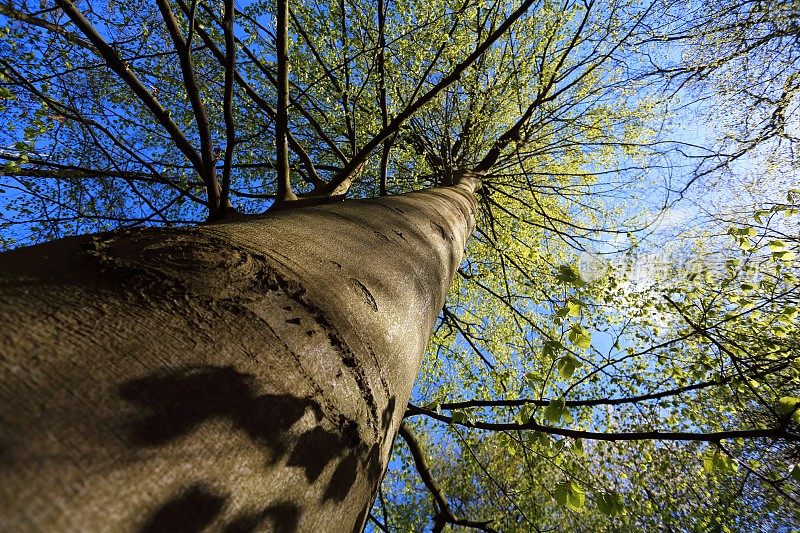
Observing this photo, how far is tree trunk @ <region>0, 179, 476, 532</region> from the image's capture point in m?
0.35

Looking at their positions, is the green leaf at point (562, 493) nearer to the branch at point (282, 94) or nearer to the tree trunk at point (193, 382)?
the tree trunk at point (193, 382)

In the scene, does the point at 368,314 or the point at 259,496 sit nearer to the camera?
the point at 259,496

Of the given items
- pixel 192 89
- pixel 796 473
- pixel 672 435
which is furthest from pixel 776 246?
pixel 192 89

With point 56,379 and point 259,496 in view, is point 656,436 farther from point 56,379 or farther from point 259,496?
point 56,379

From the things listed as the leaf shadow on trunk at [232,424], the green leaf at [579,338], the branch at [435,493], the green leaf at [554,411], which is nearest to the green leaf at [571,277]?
the green leaf at [579,338]

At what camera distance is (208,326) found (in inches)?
23.5

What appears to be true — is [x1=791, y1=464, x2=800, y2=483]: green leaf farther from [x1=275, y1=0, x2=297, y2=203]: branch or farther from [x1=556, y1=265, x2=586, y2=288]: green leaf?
[x1=275, y1=0, x2=297, y2=203]: branch

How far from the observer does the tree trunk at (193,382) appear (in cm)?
35

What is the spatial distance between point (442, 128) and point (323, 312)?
6.25 metres

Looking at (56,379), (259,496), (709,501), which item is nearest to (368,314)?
(259,496)

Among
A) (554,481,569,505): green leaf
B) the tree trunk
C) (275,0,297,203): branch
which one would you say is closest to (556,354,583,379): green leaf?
(554,481,569,505): green leaf

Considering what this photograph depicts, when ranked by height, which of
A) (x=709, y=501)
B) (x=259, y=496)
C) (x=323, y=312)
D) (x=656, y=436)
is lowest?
(x=259, y=496)

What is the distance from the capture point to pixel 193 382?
49 cm

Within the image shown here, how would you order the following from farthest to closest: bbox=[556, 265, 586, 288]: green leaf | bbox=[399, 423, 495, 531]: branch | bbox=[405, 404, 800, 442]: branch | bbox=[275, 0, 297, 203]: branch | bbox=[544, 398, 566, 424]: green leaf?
bbox=[399, 423, 495, 531]: branch, bbox=[275, 0, 297, 203]: branch, bbox=[556, 265, 586, 288]: green leaf, bbox=[544, 398, 566, 424]: green leaf, bbox=[405, 404, 800, 442]: branch
